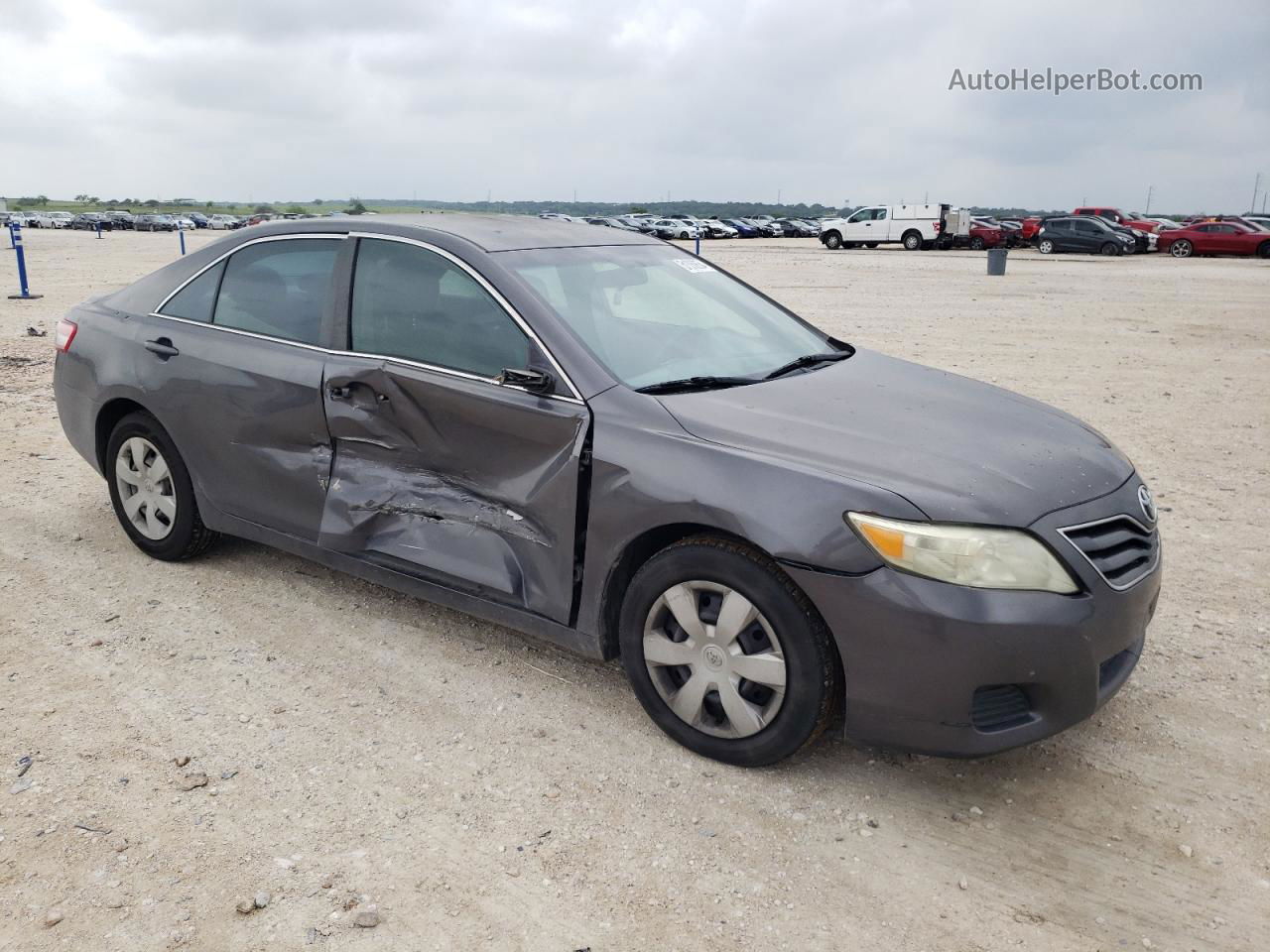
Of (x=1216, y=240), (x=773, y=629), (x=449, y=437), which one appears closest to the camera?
(x=773, y=629)

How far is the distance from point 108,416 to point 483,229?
2.16 m

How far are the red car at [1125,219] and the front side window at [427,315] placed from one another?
1845 inches

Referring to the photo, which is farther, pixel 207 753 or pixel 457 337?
pixel 457 337

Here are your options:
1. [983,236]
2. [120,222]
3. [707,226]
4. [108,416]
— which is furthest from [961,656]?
[120,222]

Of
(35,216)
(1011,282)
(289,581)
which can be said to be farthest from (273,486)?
(35,216)

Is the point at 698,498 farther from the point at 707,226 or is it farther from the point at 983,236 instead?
the point at 707,226

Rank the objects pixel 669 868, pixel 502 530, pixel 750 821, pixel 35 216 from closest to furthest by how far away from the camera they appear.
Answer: pixel 669 868, pixel 750 821, pixel 502 530, pixel 35 216

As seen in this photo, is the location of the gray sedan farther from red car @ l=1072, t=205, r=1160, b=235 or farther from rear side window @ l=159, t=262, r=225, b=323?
red car @ l=1072, t=205, r=1160, b=235

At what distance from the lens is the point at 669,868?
9.40 feet

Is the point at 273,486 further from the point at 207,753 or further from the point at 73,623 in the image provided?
the point at 207,753

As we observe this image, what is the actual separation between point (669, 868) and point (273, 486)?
238cm

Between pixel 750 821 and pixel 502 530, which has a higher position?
pixel 502 530

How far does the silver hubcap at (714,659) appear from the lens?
3133 mm

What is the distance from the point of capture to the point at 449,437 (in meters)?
3.77
